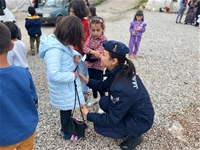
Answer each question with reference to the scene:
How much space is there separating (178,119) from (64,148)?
5.87 feet

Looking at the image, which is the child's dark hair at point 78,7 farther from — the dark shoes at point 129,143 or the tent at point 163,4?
the tent at point 163,4

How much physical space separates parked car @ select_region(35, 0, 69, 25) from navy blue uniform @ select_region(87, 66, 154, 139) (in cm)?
776

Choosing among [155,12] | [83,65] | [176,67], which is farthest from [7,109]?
[155,12]

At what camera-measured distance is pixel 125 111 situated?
223cm

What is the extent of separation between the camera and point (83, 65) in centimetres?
311

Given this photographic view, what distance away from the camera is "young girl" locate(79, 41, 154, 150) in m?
2.20

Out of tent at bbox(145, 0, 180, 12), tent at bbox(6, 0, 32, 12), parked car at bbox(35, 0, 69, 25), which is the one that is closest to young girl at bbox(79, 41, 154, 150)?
parked car at bbox(35, 0, 69, 25)

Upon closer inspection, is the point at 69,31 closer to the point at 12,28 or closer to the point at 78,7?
the point at 78,7

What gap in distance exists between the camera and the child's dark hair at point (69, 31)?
211 centimetres

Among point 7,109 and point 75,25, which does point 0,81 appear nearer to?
point 7,109

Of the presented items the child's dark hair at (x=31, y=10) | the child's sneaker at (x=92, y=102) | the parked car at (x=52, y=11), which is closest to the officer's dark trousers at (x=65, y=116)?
the child's sneaker at (x=92, y=102)

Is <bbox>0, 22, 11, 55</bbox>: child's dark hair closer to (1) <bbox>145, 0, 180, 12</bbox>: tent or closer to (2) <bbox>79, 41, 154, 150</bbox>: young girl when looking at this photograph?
(2) <bbox>79, 41, 154, 150</bbox>: young girl

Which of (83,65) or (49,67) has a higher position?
(49,67)

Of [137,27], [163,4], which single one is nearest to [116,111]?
[137,27]
